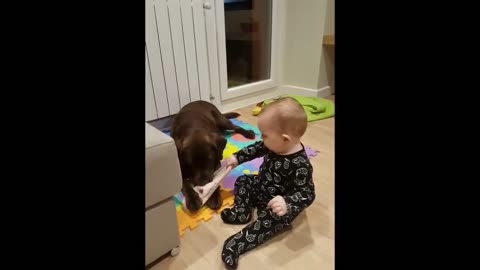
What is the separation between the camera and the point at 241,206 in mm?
1195

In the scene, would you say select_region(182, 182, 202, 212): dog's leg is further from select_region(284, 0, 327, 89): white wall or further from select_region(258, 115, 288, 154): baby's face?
select_region(284, 0, 327, 89): white wall

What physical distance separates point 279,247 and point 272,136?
37cm

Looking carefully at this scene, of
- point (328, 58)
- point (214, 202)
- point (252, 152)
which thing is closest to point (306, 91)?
point (328, 58)

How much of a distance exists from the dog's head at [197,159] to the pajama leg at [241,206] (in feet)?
0.48

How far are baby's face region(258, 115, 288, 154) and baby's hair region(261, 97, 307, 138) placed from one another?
0.07 ft

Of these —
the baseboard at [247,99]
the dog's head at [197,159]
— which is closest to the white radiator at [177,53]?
the baseboard at [247,99]

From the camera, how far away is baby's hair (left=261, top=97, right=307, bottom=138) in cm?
104

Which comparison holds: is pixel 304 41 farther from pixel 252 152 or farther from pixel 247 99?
pixel 252 152

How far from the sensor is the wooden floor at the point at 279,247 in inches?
39.3
